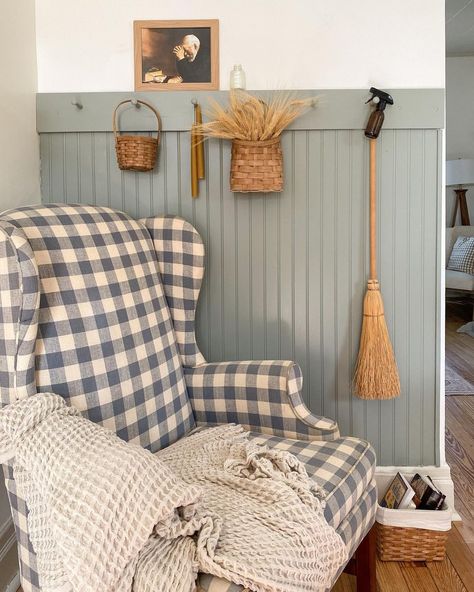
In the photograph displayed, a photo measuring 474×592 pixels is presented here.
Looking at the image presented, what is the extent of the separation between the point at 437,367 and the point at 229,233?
84 cm

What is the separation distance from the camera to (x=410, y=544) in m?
1.60

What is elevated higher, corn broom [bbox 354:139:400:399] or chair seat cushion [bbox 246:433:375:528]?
corn broom [bbox 354:139:400:399]

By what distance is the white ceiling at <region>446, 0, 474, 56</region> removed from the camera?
400cm

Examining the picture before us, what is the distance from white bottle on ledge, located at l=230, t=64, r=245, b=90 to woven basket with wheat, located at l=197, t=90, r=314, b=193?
0.04 metres

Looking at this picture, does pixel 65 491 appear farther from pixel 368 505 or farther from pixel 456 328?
pixel 456 328

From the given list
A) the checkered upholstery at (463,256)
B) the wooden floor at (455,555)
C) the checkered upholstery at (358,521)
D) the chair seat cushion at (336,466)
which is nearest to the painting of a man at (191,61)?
the chair seat cushion at (336,466)

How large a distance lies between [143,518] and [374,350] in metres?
1.06

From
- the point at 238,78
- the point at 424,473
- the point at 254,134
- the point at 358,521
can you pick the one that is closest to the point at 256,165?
the point at 254,134

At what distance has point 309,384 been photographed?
6.03ft

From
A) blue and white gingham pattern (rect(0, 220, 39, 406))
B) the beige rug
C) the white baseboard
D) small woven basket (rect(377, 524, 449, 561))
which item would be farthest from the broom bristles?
the beige rug

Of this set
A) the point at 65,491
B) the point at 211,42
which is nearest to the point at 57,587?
the point at 65,491

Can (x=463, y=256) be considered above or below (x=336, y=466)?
above

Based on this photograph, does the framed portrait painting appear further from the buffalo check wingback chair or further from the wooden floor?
the wooden floor

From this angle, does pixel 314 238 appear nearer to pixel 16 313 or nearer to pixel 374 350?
pixel 374 350
